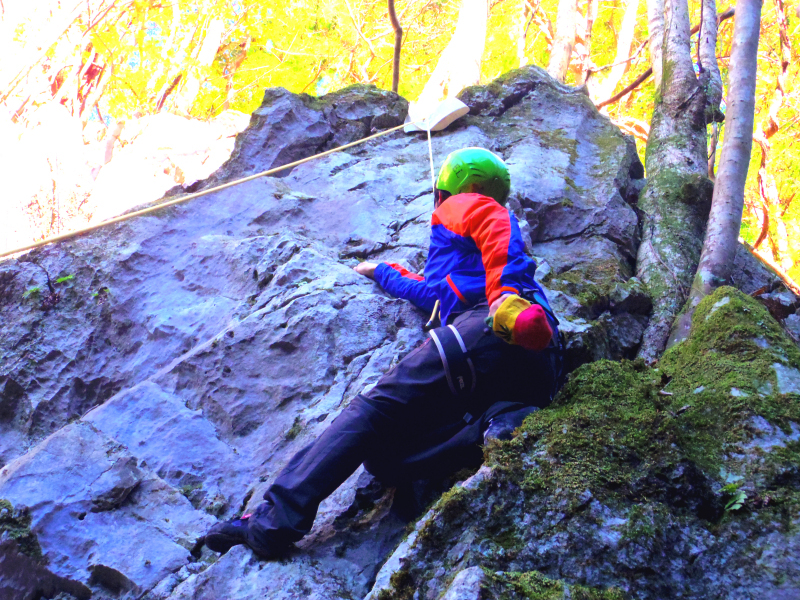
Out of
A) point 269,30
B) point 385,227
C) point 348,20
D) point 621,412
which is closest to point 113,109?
point 269,30

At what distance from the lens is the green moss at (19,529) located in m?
2.90

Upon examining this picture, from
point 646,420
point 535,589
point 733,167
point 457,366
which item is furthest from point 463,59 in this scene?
point 535,589

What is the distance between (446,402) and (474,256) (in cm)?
81

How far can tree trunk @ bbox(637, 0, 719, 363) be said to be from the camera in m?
4.55

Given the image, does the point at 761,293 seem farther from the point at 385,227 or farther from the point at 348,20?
the point at 348,20

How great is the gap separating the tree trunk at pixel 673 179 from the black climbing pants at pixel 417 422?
1.67 meters

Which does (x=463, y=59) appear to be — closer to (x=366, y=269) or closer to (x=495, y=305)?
(x=366, y=269)

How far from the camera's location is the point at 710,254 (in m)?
4.46

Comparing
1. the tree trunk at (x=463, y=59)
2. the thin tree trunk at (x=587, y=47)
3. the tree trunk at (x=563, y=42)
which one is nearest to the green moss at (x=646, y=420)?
the tree trunk at (x=463, y=59)

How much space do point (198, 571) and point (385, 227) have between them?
9.41 feet

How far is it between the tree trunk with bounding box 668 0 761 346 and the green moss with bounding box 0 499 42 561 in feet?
12.7

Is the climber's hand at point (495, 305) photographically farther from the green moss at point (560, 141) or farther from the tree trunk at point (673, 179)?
the green moss at point (560, 141)

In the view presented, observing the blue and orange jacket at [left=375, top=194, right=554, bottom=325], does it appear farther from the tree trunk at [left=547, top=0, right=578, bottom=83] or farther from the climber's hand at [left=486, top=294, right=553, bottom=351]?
the tree trunk at [left=547, top=0, right=578, bottom=83]

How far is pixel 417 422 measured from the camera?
2.86 meters
